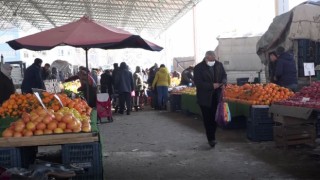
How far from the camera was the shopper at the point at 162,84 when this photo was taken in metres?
15.1

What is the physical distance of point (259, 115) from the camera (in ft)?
26.4

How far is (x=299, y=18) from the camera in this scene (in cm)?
1043

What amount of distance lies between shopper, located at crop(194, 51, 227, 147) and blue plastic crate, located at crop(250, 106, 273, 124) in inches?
35.8

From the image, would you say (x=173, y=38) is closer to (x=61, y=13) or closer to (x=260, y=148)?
(x=61, y=13)

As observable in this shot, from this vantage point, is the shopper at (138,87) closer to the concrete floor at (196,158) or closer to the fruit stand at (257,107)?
the concrete floor at (196,158)

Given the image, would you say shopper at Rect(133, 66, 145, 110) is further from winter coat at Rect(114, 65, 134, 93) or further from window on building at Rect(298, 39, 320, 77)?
window on building at Rect(298, 39, 320, 77)

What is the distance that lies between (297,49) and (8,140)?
8.46m

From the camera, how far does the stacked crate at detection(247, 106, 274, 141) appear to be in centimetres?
800

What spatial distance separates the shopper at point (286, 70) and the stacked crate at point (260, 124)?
1.26 meters

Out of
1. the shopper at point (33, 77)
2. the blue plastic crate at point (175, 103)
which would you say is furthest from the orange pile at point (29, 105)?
the blue plastic crate at point (175, 103)

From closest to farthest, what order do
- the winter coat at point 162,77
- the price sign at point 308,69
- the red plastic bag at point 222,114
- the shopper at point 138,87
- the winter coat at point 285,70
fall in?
1. the red plastic bag at point 222,114
2. the winter coat at point 285,70
3. the price sign at point 308,69
4. the winter coat at point 162,77
5. the shopper at point 138,87

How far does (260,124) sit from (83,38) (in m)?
3.71

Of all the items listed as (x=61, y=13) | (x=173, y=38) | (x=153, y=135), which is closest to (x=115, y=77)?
(x=153, y=135)

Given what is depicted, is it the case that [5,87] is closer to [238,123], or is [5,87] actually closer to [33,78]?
[33,78]
